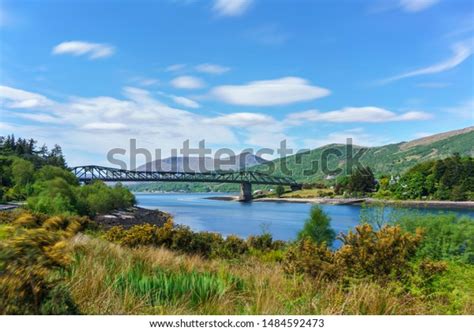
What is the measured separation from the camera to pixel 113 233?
1195 centimetres

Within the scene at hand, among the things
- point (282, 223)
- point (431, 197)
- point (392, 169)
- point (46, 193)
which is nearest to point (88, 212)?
point (46, 193)

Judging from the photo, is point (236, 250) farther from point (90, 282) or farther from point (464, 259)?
point (90, 282)

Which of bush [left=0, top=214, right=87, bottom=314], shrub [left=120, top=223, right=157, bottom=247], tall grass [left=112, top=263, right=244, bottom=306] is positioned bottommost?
shrub [left=120, top=223, right=157, bottom=247]

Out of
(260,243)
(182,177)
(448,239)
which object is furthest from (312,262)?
(182,177)

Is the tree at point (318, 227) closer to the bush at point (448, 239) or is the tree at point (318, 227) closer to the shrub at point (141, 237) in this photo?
the bush at point (448, 239)

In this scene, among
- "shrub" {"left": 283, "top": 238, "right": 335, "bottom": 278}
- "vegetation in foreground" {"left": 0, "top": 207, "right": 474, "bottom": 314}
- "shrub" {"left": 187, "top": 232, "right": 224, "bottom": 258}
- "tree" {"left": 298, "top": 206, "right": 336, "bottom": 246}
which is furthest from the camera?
"tree" {"left": 298, "top": 206, "right": 336, "bottom": 246}

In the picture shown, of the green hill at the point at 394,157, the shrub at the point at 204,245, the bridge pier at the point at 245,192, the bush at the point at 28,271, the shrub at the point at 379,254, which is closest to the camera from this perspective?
the bush at the point at 28,271

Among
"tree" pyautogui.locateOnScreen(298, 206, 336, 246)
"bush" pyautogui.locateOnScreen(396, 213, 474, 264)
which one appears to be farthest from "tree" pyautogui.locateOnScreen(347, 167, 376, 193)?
"bush" pyautogui.locateOnScreen(396, 213, 474, 264)

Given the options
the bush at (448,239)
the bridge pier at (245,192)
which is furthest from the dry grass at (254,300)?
the bridge pier at (245,192)

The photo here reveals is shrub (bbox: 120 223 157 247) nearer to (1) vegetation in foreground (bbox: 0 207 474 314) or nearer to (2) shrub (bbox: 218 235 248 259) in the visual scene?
(2) shrub (bbox: 218 235 248 259)
